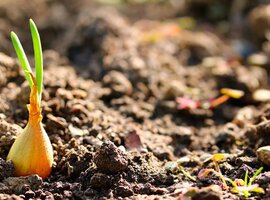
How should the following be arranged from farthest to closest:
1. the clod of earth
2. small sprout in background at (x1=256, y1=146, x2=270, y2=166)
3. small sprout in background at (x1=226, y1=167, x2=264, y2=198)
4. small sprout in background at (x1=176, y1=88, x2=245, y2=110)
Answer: small sprout in background at (x1=176, y1=88, x2=245, y2=110) < small sprout in background at (x1=256, y1=146, x2=270, y2=166) < the clod of earth < small sprout in background at (x1=226, y1=167, x2=264, y2=198)

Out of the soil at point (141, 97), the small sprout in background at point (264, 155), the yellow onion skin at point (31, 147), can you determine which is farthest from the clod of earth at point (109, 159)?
the small sprout in background at point (264, 155)

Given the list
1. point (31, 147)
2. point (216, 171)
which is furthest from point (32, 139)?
point (216, 171)

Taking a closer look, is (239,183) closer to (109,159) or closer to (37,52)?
(109,159)

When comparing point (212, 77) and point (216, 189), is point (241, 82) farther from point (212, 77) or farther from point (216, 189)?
point (216, 189)

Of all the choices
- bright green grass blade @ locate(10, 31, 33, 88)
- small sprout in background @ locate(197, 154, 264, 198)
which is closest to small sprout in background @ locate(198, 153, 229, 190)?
small sprout in background @ locate(197, 154, 264, 198)

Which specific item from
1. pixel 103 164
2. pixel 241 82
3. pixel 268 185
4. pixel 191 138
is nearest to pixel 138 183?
pixel 103 164

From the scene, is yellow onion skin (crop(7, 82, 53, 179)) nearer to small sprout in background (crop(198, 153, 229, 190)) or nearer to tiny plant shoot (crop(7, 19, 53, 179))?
tiny plant shoot (crop(7, 19, 53, 179))
